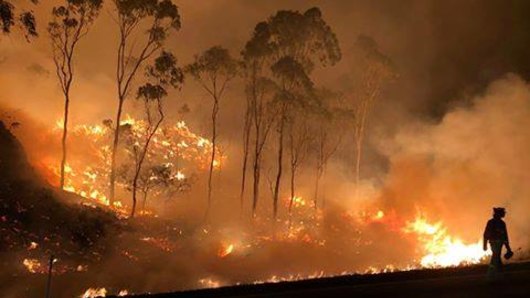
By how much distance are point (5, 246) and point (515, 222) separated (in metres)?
31.5

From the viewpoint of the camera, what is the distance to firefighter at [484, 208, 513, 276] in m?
14.3

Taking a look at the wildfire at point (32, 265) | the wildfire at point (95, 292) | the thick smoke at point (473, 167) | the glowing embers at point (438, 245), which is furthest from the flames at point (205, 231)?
the wildfire at point (32, 265)

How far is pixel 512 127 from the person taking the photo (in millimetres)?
45688

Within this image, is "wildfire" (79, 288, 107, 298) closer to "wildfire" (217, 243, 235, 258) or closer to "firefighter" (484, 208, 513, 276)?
"wildfire" (217, 243, 235, 258)

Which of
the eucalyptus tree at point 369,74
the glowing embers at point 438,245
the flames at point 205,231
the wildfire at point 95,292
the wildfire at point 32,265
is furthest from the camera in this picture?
the eucalyptus tree at point 369,74

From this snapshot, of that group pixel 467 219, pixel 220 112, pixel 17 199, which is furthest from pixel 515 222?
pixel 220 112

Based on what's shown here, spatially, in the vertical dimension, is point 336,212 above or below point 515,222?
above

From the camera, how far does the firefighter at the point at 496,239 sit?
1432cm

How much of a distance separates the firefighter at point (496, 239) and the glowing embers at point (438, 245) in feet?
98.1

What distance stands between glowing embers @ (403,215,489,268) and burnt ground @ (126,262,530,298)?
28.9 metres

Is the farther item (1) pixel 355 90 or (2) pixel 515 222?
(1) pixel 355 90

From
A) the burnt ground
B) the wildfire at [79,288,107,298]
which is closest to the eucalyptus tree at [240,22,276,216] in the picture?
the wildfire at [79,288,107,298]

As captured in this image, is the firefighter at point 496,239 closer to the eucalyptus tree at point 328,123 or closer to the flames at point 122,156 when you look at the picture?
the flames at point 122,156

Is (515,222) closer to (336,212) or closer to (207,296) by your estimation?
(336,212)
